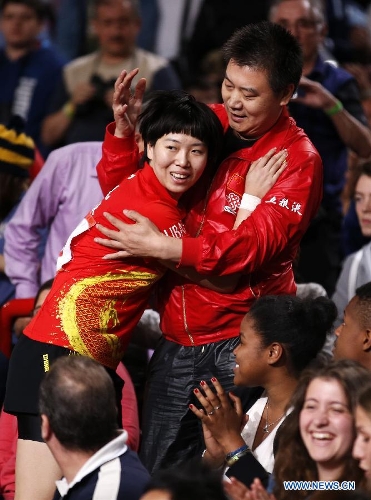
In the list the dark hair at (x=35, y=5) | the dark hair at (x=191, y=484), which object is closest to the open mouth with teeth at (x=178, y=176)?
the dark hair at (x=191, y=484)

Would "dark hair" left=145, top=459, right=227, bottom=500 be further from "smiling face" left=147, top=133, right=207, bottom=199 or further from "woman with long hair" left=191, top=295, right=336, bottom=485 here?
"smiling face" left=147, top=133, right=207, bottom=199

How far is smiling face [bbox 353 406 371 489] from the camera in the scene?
11.5ft

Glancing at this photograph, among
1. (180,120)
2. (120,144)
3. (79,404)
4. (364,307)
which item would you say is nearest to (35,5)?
(120,144)

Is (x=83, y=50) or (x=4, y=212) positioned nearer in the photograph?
(x=4, y=212)

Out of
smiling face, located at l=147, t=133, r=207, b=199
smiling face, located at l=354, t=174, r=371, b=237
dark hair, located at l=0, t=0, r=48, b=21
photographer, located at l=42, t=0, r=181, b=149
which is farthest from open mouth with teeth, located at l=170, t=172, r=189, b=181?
dark hair, located at l=0, t=0, r=48, b=21

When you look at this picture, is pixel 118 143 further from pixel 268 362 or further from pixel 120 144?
pixel 268 362

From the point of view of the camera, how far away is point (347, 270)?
587 cm

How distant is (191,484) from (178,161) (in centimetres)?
144

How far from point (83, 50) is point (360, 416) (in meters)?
5.78

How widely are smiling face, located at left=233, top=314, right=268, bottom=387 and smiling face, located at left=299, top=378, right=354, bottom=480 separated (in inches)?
24.6

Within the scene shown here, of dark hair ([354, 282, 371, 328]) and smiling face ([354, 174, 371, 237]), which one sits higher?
dark hair ([354, 282, 371, 328])

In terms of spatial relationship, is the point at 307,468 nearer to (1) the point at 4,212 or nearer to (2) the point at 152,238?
(2) the point at 152,238

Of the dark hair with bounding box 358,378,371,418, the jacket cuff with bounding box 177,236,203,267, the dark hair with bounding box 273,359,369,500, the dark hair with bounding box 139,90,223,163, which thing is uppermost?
→ the dark hair with bounding box 139,90,223,163

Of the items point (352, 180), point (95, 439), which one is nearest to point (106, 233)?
point (95, 439)
